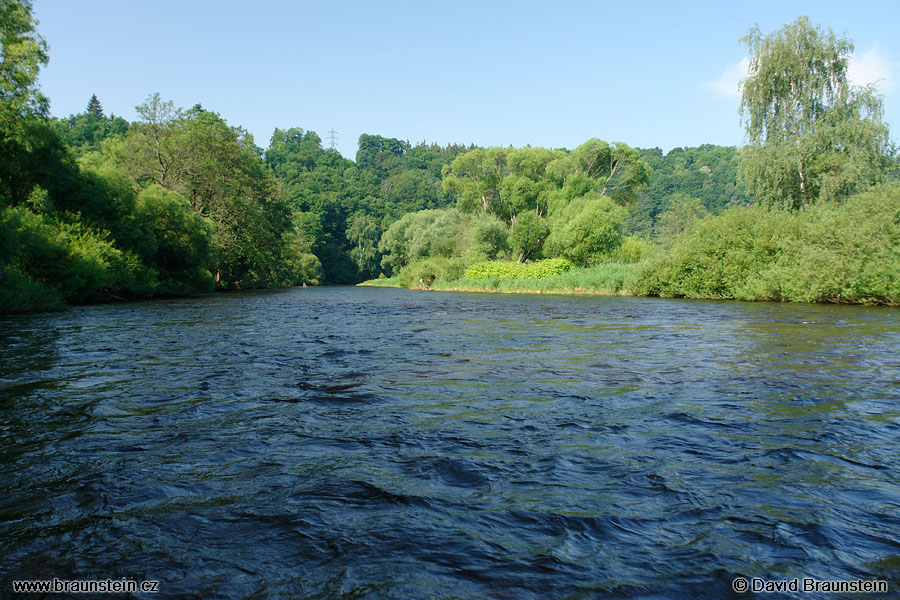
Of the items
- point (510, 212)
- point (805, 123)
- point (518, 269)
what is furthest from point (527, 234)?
point (805, 123)

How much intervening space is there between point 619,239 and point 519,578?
5595cm

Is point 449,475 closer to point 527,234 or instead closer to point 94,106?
point 527,234

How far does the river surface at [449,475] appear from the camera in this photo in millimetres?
3250

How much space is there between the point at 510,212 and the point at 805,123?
3822 cm

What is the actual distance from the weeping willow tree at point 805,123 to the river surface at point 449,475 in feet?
90.0

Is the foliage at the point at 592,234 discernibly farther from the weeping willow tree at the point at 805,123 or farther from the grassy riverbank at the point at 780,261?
the weeping willow tree at the point at 805,123

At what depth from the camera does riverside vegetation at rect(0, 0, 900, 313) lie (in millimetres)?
24938

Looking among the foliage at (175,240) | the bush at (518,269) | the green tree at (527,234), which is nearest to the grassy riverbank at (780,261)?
the bush at (518,269)

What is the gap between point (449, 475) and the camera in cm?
475

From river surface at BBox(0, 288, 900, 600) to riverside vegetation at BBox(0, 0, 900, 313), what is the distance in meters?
18.2

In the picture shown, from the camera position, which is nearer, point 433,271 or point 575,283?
point 575,283

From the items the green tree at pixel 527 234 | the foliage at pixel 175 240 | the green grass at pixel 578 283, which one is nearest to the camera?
the foliage at pixel 175 240

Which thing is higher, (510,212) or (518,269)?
(510,212)

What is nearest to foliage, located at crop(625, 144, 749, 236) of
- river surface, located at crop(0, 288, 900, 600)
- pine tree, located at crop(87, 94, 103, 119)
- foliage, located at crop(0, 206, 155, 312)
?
foliage, located at crop(0, 206, 155, 312)
